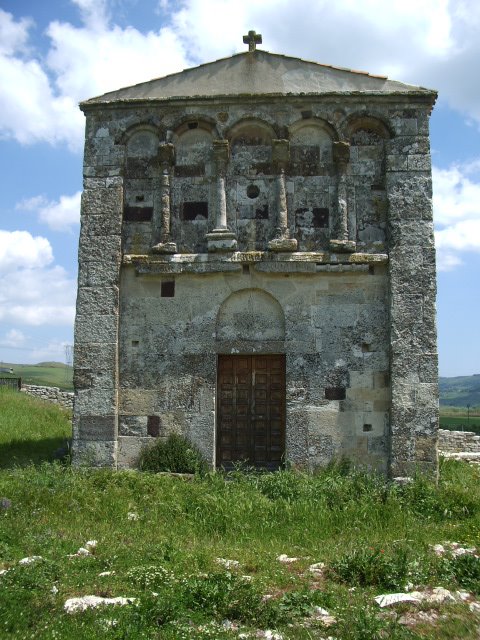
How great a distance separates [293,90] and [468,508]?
654 cm

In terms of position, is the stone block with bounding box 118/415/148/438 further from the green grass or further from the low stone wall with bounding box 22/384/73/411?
the low stone wall with bounding box 22/384/73/411

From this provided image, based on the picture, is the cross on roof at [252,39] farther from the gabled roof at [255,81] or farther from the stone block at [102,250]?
the stone block at [102,250]

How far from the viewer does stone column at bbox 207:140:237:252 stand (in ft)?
31.9

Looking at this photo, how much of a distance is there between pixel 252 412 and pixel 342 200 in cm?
345

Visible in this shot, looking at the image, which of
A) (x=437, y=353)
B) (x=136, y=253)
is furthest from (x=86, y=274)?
(x=437, y=353)

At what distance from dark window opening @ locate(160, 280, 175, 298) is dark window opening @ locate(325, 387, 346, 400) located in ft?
8.97

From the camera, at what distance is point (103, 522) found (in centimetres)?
709

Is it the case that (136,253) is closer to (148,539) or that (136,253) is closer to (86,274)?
(86,274)

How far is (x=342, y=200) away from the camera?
9719mm

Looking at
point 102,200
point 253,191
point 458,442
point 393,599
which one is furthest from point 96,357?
point 458,442

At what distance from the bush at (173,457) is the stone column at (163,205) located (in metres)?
2.84

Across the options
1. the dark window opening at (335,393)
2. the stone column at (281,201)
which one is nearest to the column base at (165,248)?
the stone column at (281,201)

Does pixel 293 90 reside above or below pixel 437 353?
above

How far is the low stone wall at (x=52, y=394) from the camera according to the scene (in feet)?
69.5
